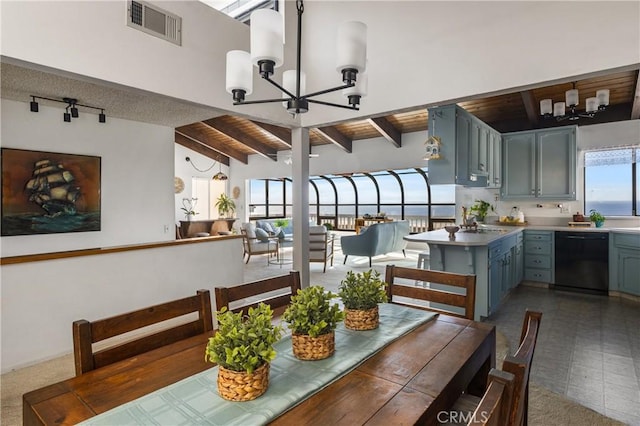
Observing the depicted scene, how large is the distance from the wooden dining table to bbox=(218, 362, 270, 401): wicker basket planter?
0.12m

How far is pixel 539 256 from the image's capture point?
496 centimetres

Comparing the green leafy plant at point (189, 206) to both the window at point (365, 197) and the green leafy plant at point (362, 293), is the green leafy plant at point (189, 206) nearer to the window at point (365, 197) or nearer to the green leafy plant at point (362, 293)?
the window at point (365, 197)

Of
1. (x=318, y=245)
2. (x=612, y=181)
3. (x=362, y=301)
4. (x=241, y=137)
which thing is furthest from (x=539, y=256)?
(x=241, y=137)

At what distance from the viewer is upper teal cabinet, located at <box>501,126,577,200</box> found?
5.00 metres

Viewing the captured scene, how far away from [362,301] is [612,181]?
5.71m

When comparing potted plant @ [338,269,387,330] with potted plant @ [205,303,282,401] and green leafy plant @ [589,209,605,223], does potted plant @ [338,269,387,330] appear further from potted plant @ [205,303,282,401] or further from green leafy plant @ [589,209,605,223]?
green leafy plant @ [589,209,605,223]

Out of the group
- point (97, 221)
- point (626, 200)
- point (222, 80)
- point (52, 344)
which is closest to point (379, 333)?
point (222, 80)

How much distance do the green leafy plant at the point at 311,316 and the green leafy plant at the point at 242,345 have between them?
18 centimetres

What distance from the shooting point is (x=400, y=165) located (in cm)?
803

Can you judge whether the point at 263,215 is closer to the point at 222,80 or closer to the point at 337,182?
the point at 337,182

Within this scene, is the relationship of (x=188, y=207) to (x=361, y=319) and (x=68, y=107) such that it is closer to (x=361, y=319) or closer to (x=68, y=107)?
(x=68, y=107)

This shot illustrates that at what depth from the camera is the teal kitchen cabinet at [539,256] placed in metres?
4.89

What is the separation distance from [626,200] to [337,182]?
6.98 m

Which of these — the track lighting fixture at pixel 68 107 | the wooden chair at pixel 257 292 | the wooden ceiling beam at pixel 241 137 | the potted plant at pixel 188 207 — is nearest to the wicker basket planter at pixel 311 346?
the wooden chair at pixel 257 292
